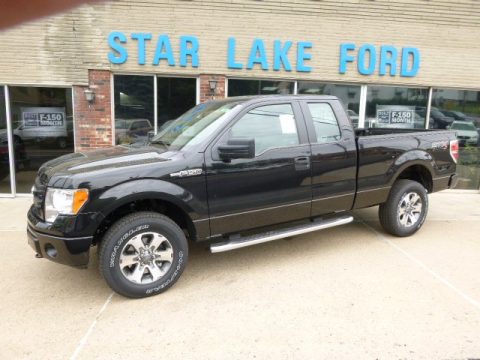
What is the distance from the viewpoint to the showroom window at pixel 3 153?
7559mm

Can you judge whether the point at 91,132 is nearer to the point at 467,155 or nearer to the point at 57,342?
the point at 57,342

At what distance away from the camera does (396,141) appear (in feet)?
16.4

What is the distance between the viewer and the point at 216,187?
3.82 meters

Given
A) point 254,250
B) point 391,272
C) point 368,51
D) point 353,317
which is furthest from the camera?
point 368,51

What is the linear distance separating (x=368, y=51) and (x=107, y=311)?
7141 millimetres

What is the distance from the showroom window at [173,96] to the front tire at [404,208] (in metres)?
4.47

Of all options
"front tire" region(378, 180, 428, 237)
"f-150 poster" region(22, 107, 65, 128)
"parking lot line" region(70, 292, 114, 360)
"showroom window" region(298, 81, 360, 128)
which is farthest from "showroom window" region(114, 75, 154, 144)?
"front tire" region(378, 180, 428, 237)

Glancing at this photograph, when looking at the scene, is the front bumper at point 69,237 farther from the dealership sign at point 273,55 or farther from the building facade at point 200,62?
the dealership sign at point 273,55

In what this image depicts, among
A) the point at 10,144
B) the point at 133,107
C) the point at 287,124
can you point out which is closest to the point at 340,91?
the point at 133,107

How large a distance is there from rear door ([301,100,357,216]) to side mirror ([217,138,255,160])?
39.2 inches

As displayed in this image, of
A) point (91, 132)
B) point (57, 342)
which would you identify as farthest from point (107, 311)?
point (91, 132)

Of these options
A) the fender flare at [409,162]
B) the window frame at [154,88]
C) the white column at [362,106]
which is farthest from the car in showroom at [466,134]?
the window frame at [154,88]

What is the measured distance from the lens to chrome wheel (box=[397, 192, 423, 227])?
17.0 ft

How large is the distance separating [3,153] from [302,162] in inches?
256
